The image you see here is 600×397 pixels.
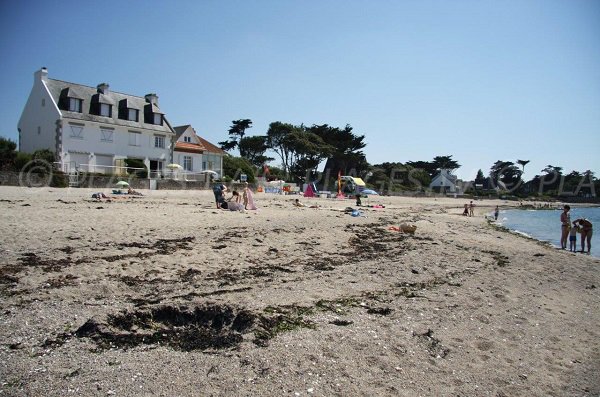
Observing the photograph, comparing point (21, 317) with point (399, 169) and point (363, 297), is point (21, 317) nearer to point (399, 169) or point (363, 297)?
point (363, 297)

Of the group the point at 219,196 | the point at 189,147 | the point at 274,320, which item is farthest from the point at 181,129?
the point at 274,320

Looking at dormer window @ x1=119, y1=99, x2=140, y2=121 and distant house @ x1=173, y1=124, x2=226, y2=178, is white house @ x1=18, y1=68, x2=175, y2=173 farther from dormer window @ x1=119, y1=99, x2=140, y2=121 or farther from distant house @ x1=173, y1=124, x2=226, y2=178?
distant house @ x1=173, y1=124, x2=226, y2=178

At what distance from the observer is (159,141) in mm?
38594

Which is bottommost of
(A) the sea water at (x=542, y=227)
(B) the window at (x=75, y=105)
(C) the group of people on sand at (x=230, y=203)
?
(A) the sea water at (x=542, y=227)

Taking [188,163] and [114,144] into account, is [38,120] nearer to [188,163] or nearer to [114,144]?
[114,144]

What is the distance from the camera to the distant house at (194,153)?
41562 mm

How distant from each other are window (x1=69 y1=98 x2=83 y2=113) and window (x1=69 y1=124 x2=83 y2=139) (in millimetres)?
1683

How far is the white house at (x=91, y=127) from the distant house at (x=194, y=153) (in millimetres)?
2401

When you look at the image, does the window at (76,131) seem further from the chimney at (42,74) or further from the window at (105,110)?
the chimney at (42,74)

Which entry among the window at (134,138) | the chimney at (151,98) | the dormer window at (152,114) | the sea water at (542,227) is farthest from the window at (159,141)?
the sea water at (542,227)

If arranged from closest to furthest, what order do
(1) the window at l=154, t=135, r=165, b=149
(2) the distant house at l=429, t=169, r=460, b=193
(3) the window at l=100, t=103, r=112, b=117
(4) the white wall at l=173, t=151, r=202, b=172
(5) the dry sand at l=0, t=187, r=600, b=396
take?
1. (5) the dry sand at l=0, t=187, r=600, b=396
2. (3) the window at l=100, t=103, r=112, b=117
3. (1) the window at l=154, t=135, r=165, b=149
4. (4) the white wall at l=173, t=151, r=202, b=172
5. (2) the distant house at l=429, t=169, r=460, b=193

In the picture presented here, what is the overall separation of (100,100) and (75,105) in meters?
2.25

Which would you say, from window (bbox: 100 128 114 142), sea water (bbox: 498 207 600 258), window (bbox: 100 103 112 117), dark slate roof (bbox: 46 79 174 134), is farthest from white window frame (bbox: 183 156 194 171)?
sea water (bbox: 498 207 600 258)

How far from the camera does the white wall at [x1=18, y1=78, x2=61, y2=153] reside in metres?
32.0
